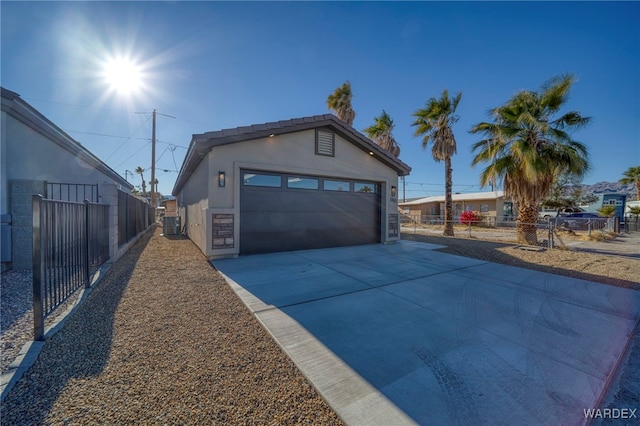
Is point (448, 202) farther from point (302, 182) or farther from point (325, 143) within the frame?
point (302, 182)

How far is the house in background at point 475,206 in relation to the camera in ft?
83.9

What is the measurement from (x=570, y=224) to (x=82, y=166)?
28.4 metres

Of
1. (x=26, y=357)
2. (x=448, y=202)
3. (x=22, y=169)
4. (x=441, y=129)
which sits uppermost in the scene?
(x=441, y=129)

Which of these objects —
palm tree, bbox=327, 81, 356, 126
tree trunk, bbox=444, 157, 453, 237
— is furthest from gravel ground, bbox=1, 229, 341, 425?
palm tree, bbox=327, 81, 356, 126

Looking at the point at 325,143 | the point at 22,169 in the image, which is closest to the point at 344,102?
the point at 325,143

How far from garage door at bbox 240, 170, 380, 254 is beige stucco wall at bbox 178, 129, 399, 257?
0.88 feet

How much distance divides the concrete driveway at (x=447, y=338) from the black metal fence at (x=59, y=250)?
7.81 feet

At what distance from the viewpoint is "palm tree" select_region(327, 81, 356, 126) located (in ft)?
57.3

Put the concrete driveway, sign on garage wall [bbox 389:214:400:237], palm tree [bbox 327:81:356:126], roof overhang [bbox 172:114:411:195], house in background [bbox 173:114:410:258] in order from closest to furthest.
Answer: the concrete driveway
roof overhang [bbox 172:114:411:195]
house in background [bbox 173:114:410:258]
sign on garage wall [bbox 389:214:400:237]
palm tree [bbox 327:81:356:126]

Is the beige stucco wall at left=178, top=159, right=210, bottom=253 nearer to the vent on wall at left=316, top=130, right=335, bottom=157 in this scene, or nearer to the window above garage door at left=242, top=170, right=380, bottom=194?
the window above garage door at left=242, top=170, right=380, bottom=194

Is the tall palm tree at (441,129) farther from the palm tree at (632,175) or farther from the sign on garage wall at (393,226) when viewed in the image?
the palm tree at (632,175)

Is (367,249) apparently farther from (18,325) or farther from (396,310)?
(18,325)

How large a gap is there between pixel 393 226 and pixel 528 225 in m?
5.70

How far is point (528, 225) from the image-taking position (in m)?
10.5
